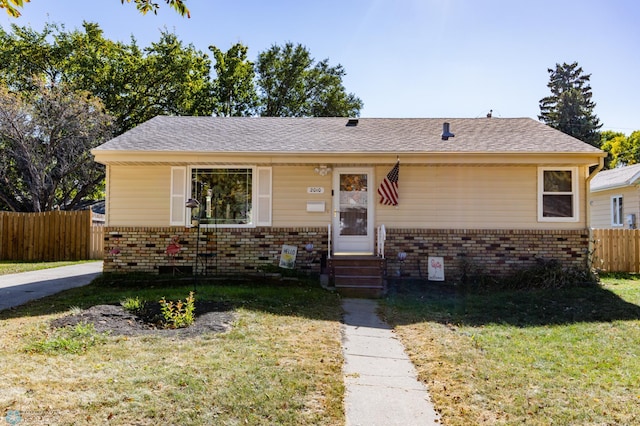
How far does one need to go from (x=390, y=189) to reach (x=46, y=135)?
14378 mm

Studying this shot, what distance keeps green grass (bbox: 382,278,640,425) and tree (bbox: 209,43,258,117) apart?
72.2 ft

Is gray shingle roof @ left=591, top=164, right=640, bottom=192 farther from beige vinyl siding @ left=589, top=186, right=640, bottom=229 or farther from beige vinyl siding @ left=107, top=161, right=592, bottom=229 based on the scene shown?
beige vinyl siding @ left=107, top=161, right=592, bottom=229

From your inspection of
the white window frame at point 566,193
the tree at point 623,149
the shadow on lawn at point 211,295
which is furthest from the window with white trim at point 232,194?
the tree at point 623,149

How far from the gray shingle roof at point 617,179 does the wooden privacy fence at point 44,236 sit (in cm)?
1863

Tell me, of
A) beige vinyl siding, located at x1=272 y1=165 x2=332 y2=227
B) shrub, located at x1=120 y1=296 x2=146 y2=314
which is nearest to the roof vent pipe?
beige vinyl siding, located at x1=272 y1=165 x2=332 y2=227

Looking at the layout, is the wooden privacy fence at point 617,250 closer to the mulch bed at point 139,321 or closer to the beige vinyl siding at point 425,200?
the beige vinyl siding at point 425,200

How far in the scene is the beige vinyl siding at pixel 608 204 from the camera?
50.3 feet

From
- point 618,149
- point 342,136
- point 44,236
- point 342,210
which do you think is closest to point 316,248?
point 342,210

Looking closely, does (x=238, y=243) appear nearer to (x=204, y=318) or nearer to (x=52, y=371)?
(x=204, y=318)

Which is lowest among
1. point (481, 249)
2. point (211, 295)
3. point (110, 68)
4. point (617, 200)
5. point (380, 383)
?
point (380, 383)

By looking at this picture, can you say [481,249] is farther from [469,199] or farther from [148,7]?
[148,7]

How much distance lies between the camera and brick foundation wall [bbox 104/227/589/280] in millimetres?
9570

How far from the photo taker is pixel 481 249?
380 inches

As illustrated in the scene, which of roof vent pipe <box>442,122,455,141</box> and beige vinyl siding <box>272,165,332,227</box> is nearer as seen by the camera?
beige vinyl siding <box>272,165,332,227</box>
